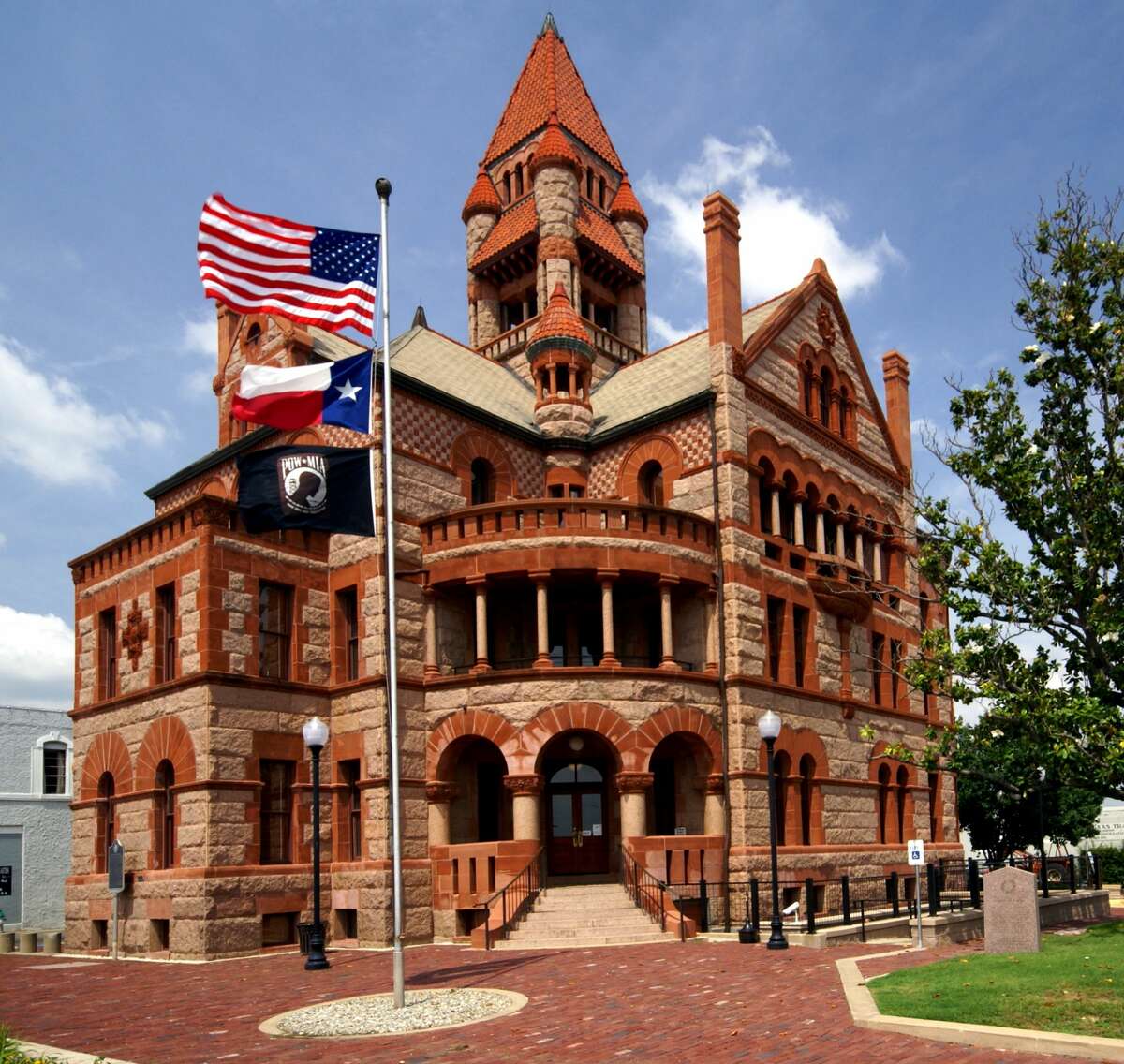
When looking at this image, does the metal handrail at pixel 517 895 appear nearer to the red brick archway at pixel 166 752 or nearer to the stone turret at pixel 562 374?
the red brick archway at pixel 166 752

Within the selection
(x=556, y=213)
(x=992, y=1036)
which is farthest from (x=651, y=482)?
(x=992, y=1036)

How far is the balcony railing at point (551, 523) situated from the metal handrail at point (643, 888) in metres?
7.04

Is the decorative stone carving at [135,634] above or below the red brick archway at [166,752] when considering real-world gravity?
above

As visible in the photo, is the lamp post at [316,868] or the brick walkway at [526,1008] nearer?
the brick walkway at [526,1008]

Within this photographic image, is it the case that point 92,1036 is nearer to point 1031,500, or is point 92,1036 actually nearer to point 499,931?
point 499,931

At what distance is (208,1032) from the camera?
46.8ft

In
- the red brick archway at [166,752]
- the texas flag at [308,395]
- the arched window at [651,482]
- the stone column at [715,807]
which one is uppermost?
the arched window at [651,482]

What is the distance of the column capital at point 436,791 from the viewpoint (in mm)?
26547

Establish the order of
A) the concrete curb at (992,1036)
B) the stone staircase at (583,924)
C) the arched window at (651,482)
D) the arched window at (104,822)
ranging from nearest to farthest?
1. the concrete curb at (992,1036)
2. the stone staircase at (583,924)
3. the arched window at (104,822)
4. the arched window at (651,482)

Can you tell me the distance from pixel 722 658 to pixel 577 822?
16.8 ft

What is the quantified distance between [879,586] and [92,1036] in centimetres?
2523

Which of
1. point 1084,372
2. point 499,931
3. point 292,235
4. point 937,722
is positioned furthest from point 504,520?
point 937,722

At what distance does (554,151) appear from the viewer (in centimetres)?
4128

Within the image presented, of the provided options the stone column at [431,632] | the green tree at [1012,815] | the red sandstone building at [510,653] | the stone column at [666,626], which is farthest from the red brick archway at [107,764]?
the green tree at [1012,815]
